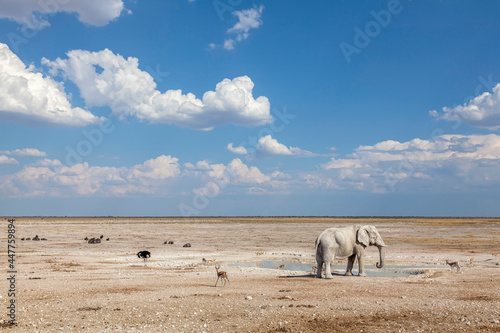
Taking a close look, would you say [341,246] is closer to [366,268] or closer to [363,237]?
[363,237]

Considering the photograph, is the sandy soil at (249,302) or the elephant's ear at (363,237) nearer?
the sandy soil at (249,302)

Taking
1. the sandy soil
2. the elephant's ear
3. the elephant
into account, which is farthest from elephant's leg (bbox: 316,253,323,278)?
the elephant's ear

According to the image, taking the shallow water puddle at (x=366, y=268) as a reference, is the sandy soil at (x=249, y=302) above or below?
above

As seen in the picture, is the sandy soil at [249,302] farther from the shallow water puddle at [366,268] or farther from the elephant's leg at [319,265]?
the shallow water puddle at [366,268]

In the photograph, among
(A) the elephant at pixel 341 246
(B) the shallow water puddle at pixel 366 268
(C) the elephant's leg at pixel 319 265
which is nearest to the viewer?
(C) the elephant's leg at pixel 319 265

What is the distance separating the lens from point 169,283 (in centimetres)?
1939

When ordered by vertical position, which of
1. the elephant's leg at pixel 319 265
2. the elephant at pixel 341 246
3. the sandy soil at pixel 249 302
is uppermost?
the elephant at pixel 341 246

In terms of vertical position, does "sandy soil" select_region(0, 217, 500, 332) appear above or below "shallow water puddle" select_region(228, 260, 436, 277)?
above

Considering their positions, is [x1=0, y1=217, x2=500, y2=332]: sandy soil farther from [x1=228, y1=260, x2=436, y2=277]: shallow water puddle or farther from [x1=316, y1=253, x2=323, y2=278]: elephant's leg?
[x1=228, y1=260, x2=436, y2=277]: shallow water puddle

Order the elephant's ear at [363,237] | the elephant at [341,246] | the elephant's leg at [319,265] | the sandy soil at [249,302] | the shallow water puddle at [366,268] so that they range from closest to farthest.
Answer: the sandy soil at [249,302] → the elephant's leg at [319,265] → the elephant at [341,246] → the elephant's ear at [363,237] → the shallow water puddle at [366,268]

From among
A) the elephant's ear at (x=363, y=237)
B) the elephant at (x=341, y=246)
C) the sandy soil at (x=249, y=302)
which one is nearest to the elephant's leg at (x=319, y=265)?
the elephant at (x=341, y=246)

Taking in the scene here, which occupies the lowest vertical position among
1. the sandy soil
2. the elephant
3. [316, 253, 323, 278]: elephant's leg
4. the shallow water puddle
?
the shallow water puddle

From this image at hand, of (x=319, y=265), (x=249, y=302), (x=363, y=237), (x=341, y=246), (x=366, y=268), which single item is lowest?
(x=366, y=268)

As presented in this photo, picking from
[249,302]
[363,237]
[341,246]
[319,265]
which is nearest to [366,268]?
[363,237]
